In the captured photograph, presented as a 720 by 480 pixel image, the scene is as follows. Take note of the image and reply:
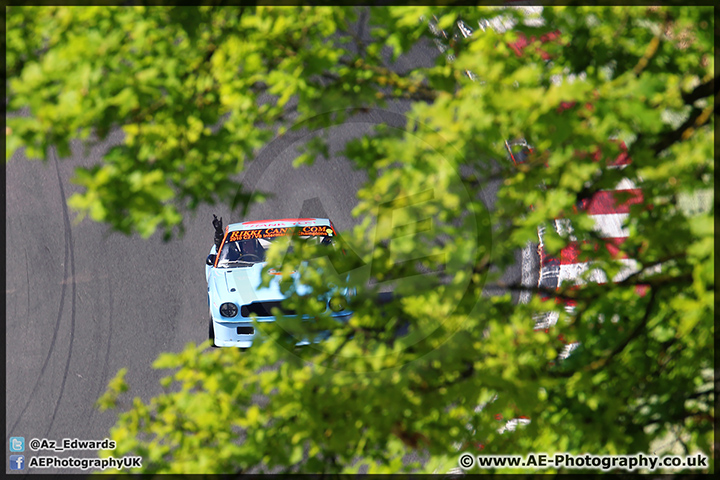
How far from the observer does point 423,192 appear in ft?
8.13

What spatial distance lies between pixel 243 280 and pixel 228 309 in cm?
43

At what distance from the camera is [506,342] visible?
108 inches

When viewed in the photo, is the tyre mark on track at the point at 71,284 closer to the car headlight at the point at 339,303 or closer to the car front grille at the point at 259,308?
the car front grille at the point at 259,308

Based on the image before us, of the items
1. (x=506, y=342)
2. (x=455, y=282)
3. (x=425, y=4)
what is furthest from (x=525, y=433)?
(x=425, y=4)

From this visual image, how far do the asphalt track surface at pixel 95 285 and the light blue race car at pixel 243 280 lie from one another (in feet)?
3.21

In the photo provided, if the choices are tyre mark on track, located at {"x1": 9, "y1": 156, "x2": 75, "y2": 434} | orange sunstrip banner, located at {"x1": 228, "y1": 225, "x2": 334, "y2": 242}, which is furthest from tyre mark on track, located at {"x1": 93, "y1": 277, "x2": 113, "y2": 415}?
orange sunstrip banner, located at {"x1": 228, "y1": 225, "x2": 334, "y2": 242}

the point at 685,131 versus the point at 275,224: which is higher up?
the point at 275,224

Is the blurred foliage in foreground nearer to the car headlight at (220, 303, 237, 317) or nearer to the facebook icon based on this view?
the car headlight at (220, 303, 237, 317)

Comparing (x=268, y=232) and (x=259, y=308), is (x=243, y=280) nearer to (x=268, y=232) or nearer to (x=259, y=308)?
(x=259, y=308)

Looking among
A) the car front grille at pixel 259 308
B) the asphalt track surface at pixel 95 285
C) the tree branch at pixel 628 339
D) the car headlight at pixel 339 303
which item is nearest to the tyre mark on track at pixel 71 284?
the asphalt track surface at pixel 95 285

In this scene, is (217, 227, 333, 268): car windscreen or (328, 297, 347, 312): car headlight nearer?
(328, 297, 347, 312): car headlight

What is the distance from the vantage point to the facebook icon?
25.5 ft

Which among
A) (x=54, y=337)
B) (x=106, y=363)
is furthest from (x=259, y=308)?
(x=54, y=337)

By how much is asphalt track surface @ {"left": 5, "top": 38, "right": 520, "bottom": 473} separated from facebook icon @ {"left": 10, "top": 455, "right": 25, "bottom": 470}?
0.13m
